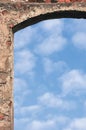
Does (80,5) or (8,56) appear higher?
(80,5)

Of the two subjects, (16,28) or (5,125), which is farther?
(16,28)

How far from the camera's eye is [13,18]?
6.56 m

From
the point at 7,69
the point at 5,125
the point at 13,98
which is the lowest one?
the point at 5,125

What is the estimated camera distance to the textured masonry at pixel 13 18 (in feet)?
20.4

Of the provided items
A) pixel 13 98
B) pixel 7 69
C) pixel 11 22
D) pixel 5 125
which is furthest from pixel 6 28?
pixel 5 125

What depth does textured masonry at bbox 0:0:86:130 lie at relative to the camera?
20.4 ft

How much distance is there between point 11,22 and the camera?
258 inches

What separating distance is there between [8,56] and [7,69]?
21cm

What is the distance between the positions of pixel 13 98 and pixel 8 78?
315 mm

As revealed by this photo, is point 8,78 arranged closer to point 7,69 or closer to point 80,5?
point 7,69

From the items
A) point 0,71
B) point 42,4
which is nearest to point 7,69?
point 0,71

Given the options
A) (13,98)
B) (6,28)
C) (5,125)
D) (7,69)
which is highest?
(6,28)

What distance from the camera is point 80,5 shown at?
6.72m

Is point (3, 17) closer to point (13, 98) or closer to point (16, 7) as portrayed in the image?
point (16, 7)
